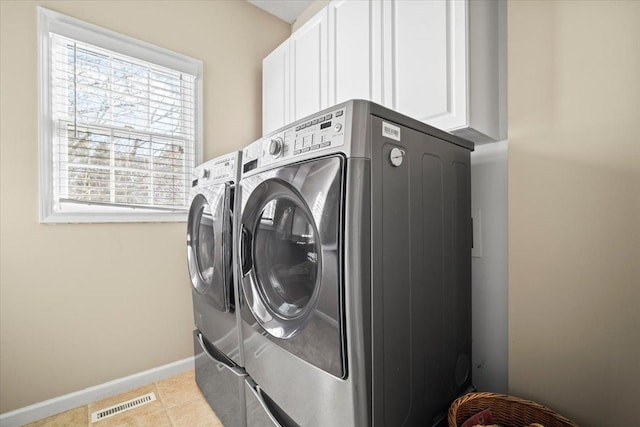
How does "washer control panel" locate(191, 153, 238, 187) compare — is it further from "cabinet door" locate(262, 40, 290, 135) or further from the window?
"cabinet door" locate(262, 40, 290, 135)

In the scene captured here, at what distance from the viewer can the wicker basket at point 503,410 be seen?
1.05 m

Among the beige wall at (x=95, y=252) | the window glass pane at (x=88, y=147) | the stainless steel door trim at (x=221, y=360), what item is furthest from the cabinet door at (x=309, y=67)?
the stainless steel door trim at (x=221, y=360)

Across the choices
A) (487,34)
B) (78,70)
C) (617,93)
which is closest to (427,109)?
(487,34)

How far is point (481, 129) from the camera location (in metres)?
A: 1.25

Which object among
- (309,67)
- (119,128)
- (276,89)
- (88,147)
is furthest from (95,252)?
(309,67)

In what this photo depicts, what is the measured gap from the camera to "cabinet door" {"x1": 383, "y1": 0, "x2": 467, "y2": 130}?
1.19 metres

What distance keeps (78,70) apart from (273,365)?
7.02 feet

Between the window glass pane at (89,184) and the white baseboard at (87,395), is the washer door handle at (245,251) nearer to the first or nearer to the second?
the window glass pane at (89,184)

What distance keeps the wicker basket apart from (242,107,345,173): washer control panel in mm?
1035

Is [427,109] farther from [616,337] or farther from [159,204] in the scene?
[159,204]

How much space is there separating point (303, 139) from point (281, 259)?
0.44 metres

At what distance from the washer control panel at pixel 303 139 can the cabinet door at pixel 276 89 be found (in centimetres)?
114

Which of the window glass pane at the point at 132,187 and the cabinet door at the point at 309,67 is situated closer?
the cabinet door at the point at 309,67

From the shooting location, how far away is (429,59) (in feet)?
4.19
